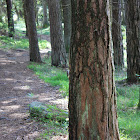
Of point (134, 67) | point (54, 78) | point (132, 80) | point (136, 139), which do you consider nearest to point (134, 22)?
point (134, 67)

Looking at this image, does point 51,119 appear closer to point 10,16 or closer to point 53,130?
point 53,130

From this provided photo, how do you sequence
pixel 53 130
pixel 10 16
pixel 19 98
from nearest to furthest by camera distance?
pixel 53 130 < pixel 19 98 < pixel 10 16

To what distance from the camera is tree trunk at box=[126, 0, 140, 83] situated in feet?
24.2

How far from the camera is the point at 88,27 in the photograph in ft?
8.14

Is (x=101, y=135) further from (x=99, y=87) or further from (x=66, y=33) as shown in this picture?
(x=66, y=33)

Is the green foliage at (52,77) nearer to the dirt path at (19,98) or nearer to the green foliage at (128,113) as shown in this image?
the dirt path at (19,98)

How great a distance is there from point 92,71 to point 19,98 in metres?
4.39

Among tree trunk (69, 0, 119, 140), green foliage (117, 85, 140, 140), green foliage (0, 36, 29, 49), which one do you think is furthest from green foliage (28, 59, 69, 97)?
green foliage (0, 36, 29, 49)

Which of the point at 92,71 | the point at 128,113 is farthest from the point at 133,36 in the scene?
the point at 92,71

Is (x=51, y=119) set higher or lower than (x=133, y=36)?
lower

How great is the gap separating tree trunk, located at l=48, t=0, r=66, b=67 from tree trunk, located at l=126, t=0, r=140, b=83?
4.62 meters

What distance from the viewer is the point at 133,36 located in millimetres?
7566

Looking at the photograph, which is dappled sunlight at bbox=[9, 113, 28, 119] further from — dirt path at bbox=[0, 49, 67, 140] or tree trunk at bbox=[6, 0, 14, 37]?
tree trunk at bbox=[6, 0, 14, 37]

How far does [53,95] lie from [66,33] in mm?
8899
